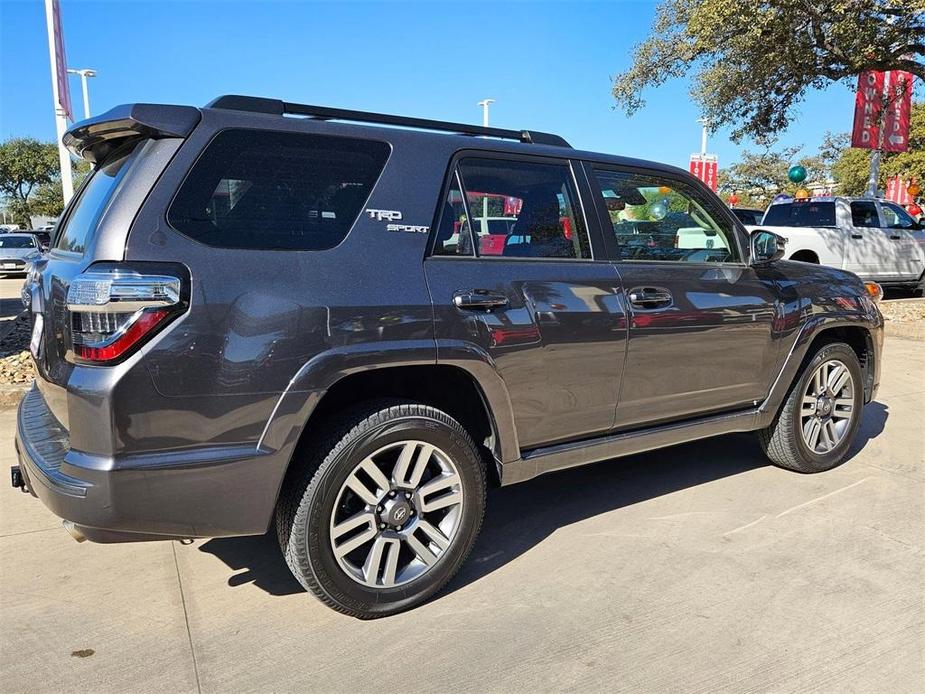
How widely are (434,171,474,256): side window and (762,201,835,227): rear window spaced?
1225 centimetres

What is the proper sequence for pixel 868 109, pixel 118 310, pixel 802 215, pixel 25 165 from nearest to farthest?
pixel 118 310, pixel 868 109, pixel 802 215, pixel 25 165

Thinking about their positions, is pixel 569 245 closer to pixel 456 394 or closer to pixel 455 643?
pixel 456 394

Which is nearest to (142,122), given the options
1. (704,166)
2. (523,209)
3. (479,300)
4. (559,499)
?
(479,300)

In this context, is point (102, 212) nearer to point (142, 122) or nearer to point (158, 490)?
point (142, 122)

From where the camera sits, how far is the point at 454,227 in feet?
9.43

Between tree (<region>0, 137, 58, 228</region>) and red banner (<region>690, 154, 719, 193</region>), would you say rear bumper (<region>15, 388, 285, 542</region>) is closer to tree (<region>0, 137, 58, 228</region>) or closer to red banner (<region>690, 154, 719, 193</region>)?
red banner (<region>690, 154, 719, 193</region>)

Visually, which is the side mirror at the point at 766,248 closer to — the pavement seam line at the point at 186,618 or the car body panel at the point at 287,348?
the car body panel at the point at 287,348

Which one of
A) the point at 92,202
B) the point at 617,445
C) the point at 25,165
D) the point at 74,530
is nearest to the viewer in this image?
the point at 74,530

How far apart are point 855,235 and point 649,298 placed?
12.0 m

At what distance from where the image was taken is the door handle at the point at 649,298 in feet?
10.7

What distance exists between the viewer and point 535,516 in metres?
3.71

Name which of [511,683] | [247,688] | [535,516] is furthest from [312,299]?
[535,516]

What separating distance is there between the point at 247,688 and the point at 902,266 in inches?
605

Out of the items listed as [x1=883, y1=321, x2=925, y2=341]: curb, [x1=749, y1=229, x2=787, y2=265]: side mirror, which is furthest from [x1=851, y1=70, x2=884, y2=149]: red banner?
[x1=749, y1=229, x2=787, y2=265]: side mirror
